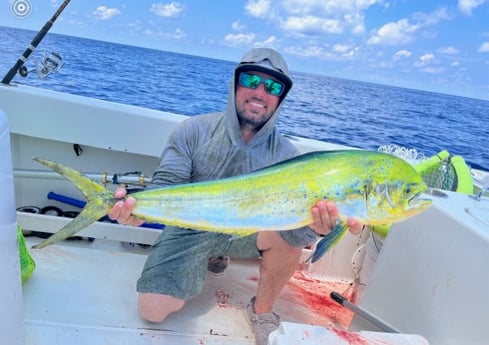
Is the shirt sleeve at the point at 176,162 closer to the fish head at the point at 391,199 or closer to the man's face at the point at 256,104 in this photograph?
the man's face at the point at 256,104

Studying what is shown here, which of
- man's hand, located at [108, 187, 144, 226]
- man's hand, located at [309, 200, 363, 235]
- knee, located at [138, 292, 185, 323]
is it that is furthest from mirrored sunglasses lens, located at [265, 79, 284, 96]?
knee, located at [138, 292, 185, 323]

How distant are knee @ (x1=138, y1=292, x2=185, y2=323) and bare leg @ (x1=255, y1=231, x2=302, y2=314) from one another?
449 mm

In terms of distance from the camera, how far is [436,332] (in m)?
1.74

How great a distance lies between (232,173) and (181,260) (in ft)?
1.66

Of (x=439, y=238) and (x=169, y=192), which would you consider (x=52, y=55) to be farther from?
(x=439, y=238)

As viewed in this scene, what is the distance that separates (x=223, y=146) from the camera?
2311 millimetres

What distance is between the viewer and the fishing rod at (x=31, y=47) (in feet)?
9.48

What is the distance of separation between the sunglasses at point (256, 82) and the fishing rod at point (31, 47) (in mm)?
1556

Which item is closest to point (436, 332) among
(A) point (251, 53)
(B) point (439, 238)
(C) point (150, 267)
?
(B) point (439, 238)

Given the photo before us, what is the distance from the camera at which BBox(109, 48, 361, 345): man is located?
2.15 meters

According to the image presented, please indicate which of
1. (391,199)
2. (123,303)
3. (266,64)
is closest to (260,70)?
(266,64)

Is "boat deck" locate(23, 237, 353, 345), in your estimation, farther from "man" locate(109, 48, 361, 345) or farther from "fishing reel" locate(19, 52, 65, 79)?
"fishing reel" locate(19, 52, 65, 79)

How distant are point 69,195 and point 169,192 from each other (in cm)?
176

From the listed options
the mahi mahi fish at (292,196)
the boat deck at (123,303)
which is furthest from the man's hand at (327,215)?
the boat deck at (123,303)
